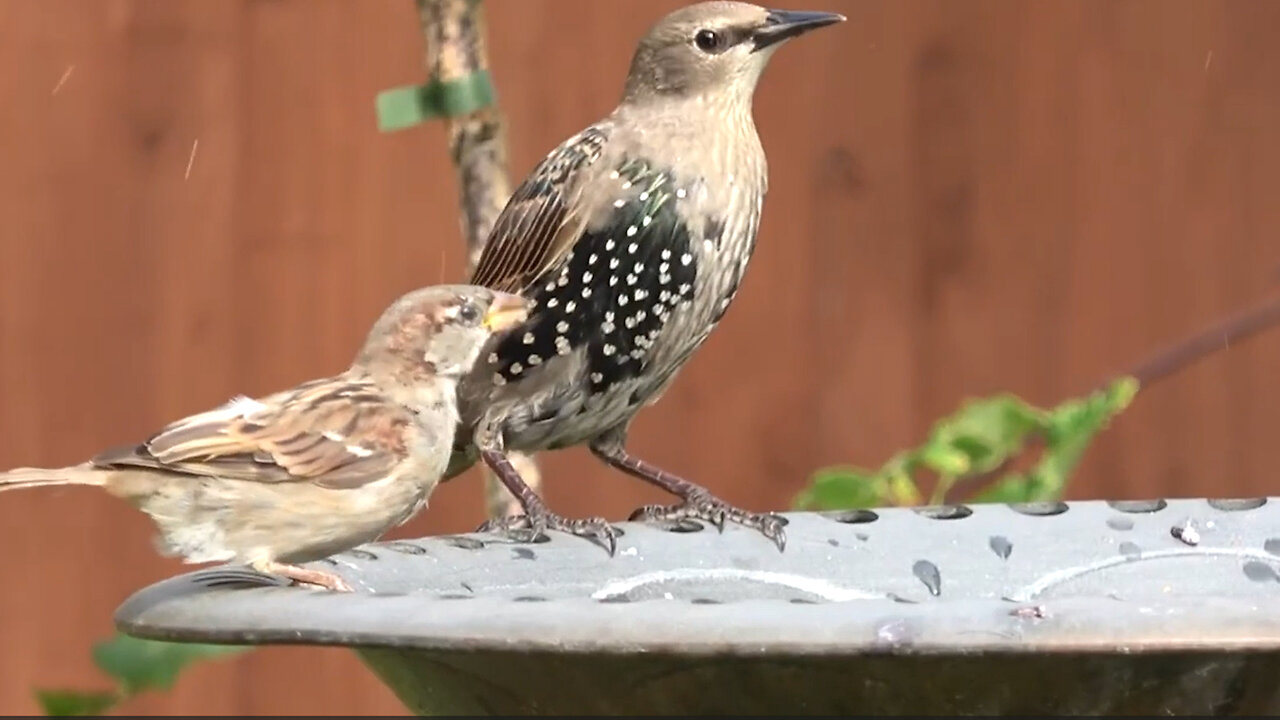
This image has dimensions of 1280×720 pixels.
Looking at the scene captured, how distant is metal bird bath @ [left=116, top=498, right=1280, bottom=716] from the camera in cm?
101

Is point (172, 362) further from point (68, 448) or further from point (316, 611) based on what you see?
point (316, 611)

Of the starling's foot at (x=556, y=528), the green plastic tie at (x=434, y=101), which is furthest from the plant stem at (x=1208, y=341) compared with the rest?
the starling's foot at (x=556, y=528)

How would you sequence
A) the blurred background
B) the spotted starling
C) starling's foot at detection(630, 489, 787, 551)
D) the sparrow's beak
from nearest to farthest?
1. starling's foot at detection(630, 489, 787, 551)
2. the sparrow's beak
3. the spotted starling
4. the blurred background

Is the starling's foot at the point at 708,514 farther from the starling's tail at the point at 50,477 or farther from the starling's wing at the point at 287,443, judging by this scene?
the starling's tail at the point at 50,477

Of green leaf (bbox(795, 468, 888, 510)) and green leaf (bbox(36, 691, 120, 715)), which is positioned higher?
green leaf (bbox(795, 468, 888, 510))

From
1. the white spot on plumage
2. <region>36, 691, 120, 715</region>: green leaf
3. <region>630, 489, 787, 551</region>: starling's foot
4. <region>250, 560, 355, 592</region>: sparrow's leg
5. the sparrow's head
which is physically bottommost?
<region>36, 691, 120, 715</region>: green leaf

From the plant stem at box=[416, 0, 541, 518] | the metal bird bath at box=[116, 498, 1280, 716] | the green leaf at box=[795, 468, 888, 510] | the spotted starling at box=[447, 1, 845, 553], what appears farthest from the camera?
the green leaf at box=[795, 468, 888, 510]

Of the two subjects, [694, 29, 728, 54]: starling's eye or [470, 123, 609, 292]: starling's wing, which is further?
[694, 29, 728, 54]: starling's eye

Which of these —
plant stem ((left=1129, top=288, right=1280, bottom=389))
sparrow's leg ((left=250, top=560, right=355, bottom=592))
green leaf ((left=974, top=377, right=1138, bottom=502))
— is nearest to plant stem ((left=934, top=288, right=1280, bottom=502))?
plant stem ((left=1129, top=288, right=1280, bottom=389))

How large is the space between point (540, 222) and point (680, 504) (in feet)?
1.38

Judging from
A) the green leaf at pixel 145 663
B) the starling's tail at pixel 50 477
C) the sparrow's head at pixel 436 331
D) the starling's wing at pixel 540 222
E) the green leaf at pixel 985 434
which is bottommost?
the green leaf at pixel 145 663

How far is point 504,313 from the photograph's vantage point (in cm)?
196

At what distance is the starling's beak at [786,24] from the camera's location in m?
2.17

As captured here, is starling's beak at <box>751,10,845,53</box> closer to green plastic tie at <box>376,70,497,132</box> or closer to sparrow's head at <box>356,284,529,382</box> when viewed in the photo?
green plastic tie at <box>376,70,497,132</box>
